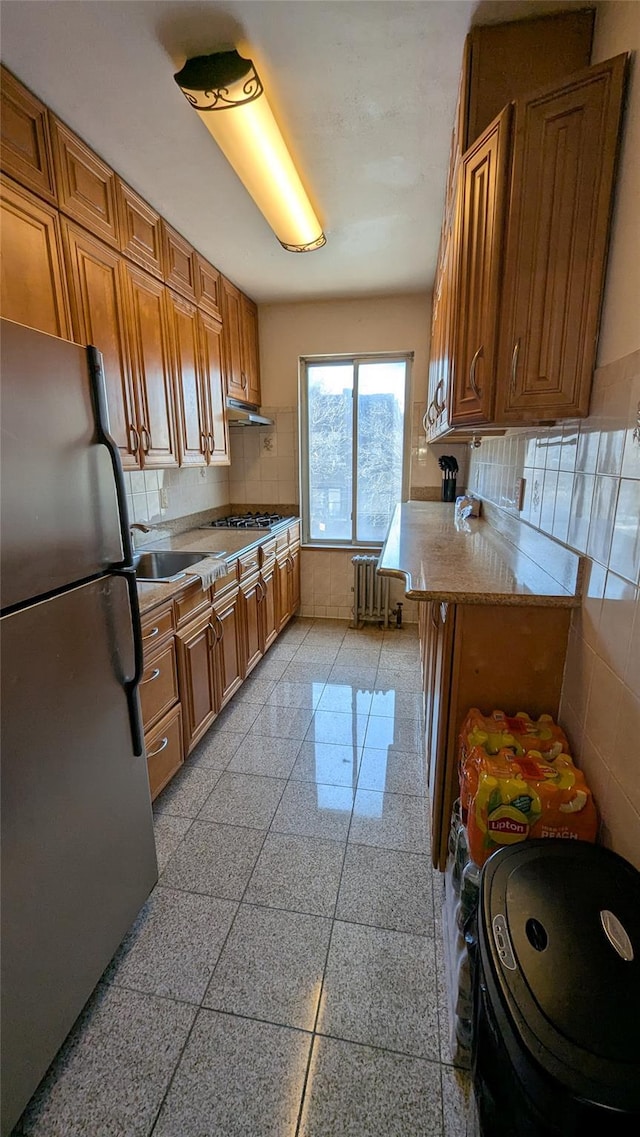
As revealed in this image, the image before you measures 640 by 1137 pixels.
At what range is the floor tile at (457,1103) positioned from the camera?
100cm

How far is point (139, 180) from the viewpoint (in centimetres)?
198

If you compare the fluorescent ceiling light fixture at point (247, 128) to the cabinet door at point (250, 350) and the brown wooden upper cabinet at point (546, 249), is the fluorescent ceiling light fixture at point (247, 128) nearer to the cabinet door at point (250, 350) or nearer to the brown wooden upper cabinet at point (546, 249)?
the brown wooden upper cabinet at point (546, 249)

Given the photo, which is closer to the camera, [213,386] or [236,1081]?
[236,1081]

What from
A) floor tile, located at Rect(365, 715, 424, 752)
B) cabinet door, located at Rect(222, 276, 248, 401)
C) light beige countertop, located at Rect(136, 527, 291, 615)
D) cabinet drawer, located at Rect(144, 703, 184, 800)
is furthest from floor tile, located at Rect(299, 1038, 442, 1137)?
cabinet door, located at Rect(222, 276, 248, 401)

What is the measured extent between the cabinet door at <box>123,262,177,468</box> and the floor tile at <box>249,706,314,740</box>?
1.46 m

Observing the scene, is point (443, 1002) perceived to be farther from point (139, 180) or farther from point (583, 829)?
point (139, 180)

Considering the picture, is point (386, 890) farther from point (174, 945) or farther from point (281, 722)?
point (281, 722)

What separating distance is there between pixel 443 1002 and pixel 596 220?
2054mm

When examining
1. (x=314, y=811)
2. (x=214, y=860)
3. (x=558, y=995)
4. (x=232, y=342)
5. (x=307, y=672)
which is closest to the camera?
(x=558, y=995)

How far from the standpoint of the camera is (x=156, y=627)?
182 centimetres

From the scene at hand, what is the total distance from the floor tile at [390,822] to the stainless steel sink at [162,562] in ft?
4.83

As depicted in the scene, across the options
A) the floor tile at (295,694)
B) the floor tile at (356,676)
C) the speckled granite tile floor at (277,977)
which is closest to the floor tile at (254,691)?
the floor tile at (295,694)

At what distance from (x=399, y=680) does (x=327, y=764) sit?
95 centimetres

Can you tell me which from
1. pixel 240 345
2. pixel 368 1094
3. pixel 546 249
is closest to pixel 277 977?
pixel 368 1094
